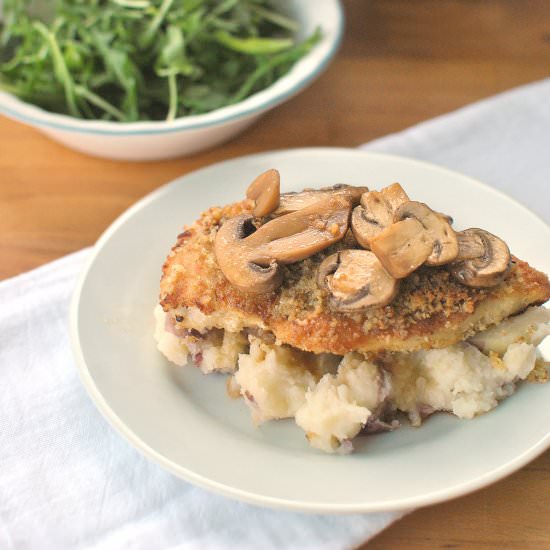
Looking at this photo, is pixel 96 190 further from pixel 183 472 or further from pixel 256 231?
pixel 183 472

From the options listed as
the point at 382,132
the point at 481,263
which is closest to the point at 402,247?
the point at 481,263

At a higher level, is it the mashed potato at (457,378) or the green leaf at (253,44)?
the green leaf at (253,44)

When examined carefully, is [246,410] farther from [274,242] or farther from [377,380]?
[274,242]

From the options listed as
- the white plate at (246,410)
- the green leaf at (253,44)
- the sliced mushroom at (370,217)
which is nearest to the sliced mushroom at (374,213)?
the sliced mushroom at (370,217)

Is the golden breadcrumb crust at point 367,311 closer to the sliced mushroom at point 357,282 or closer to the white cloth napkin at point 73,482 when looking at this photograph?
the sliced mushroom at point 357,282

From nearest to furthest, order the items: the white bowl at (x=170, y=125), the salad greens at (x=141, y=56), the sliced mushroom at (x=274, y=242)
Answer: the sliced mushroom at (x=274, y=242) < the white bowl at (x=170, y=125) < the salad greens at (x=141, y=56)

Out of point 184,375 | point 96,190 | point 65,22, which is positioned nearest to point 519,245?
point 184,375

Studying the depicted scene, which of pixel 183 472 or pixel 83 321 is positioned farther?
pixel 83 321
